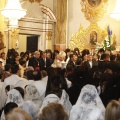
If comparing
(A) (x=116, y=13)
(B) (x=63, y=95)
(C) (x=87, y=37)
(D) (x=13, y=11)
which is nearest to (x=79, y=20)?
(C) (x=87, y=37)

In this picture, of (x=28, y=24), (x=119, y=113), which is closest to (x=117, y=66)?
(x=119, y=113)

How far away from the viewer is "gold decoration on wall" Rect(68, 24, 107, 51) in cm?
2091

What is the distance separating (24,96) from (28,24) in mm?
13568

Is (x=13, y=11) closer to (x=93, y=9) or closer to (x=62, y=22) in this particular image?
(x=62, y=22)

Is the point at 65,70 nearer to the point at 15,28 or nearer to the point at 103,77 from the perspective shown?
the point at 103,77

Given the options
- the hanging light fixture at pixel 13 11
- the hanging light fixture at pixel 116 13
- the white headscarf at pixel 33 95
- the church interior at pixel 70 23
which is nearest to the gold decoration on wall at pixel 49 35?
the church interior at pixel 70 23

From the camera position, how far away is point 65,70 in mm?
9930

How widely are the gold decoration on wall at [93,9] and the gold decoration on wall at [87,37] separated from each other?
46cm

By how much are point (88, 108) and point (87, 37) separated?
15.8 meters

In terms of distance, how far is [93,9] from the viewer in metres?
21.2

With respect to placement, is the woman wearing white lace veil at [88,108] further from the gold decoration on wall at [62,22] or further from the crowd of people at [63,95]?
the gold decoration on wall at [62,22]

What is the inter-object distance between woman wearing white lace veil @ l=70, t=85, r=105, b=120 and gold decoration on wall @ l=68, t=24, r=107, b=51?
50.3ft

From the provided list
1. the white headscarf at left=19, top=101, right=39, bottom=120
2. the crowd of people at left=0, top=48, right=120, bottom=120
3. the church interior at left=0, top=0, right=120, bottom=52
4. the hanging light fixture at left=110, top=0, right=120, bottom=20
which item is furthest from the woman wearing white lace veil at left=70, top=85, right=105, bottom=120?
the church interior at left=0, top=0, right=120, bottom=52

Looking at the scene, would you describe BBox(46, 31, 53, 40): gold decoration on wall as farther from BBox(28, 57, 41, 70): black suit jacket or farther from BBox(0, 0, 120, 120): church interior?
BBox(28, 57, 41, 70): black suit jacket
